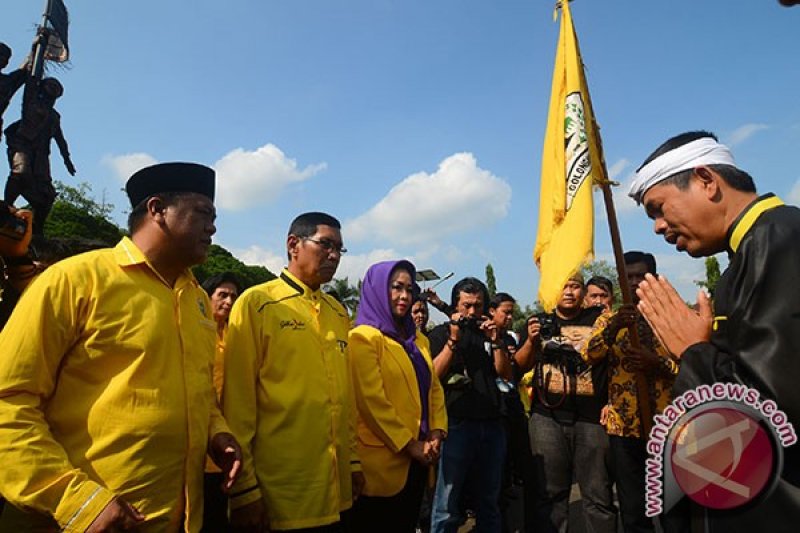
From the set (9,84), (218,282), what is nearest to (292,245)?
(218,282)

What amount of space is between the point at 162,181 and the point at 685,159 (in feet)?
7.65

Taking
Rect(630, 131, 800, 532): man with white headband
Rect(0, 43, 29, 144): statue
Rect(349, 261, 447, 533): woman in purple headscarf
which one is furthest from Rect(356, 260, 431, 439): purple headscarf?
Rect(0, 43, 29, 144): statue

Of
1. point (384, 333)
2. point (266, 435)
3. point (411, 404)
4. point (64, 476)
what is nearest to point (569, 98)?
point (384, 333)

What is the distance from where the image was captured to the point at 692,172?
1956 millimetres

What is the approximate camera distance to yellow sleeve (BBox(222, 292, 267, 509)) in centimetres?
244

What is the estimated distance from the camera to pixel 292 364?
273 cm

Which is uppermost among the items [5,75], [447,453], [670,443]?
[5,75]

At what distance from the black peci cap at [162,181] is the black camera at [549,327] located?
3.20m

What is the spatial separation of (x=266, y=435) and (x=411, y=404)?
4.17ft

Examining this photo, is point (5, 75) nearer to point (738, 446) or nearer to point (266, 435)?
point (266, 435)

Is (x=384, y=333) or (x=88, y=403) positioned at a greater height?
(x=384, y=333)

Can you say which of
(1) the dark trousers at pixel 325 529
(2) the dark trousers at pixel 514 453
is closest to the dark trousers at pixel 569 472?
(2) the dark trousers at pixel 514 453

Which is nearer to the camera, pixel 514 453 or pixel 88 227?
pixel 514 453

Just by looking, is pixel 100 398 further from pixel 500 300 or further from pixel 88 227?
pixel 88 227
